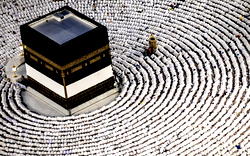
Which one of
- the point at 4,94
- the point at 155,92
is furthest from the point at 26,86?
the point at 155,92

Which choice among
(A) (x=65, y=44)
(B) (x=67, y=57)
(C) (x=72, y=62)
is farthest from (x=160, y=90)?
(A) (x=65, y=44)

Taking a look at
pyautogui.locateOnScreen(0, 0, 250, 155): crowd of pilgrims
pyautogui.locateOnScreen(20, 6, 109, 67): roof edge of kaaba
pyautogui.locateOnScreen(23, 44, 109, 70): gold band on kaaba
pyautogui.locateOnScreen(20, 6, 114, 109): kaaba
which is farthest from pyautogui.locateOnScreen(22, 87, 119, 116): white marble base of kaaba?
pyautogui.locateOnScreen(20, 6, 109, 67): roof edge of kaaba

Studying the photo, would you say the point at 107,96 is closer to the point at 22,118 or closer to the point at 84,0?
the point at 22,118

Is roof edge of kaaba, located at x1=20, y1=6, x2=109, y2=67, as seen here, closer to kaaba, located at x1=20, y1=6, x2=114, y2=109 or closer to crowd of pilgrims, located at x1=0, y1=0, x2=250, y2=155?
kaaba, located at x1=20, y1=6, x2=114, y2=109

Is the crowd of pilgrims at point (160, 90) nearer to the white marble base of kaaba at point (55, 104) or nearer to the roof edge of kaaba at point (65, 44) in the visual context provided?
the white marble base of kaaba at point (55, 104)

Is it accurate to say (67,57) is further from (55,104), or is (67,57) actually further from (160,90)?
(160,90)
